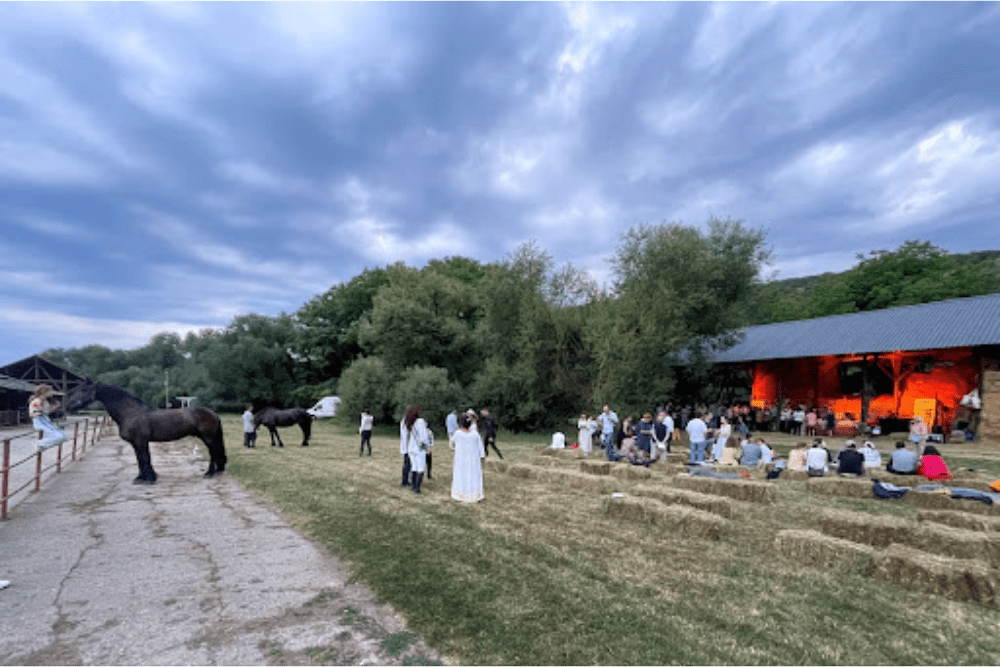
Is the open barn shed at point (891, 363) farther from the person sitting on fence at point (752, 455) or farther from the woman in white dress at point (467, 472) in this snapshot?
the woman in white dress at point (467, 472)

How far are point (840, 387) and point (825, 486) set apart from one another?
23747 mm

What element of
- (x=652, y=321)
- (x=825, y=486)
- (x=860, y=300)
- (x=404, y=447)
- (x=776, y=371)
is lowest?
(x=825, y=486)

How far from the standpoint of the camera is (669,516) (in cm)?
789

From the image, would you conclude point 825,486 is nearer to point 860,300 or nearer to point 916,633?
point 916,633

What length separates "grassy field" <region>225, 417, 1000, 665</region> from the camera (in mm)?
4109

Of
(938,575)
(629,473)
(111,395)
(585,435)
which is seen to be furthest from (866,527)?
(111,395)

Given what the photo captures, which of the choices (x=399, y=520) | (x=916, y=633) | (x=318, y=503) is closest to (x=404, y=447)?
(x=318, y=503)

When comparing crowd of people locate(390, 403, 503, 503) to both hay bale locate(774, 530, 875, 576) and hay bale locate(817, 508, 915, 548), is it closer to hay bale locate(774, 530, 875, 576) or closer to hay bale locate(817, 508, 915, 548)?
hay bale locate(774, 530, 875, 576)

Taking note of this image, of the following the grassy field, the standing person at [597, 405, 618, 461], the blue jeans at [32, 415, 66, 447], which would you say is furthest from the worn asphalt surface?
the standing person at [597, 405, 618, 461]

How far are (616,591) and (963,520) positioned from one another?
710 centimetres

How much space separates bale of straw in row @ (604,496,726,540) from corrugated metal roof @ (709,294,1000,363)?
21780 millimetres

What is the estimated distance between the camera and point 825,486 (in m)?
11.5

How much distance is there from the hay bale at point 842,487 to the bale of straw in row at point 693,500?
126 inches

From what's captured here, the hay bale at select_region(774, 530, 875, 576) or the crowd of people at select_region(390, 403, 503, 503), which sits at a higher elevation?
the crowd of people at select_region(390, 403, 503, 503)
